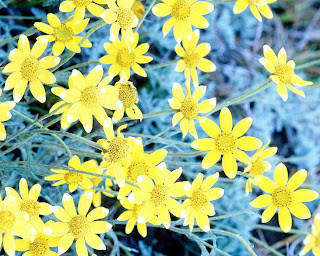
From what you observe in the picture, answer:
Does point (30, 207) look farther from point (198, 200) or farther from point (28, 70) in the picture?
point (198, 200)

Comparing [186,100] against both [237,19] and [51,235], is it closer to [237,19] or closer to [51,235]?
[51,235]

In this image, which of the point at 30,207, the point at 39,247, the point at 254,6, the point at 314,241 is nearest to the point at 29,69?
the point at 30,207

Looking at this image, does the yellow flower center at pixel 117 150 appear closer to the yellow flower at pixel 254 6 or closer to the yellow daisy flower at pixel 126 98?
the yellow daisy flower at pixel 126 98

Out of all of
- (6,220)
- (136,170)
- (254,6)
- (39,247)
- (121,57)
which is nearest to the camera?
(6,220)

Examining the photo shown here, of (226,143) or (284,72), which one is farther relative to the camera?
(284,72)

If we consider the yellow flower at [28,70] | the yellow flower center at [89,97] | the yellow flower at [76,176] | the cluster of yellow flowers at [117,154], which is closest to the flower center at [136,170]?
the cluster of yellow flowers at [117,154]

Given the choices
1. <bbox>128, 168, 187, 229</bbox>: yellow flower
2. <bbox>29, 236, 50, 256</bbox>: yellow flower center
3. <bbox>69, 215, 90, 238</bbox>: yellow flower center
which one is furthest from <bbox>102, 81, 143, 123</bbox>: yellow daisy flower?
<bbox>29, 236, 50, 256</bbox>: yellow flower center

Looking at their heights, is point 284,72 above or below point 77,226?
above

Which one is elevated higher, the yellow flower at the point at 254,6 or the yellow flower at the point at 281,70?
the yellow flower at the point at 254,6
